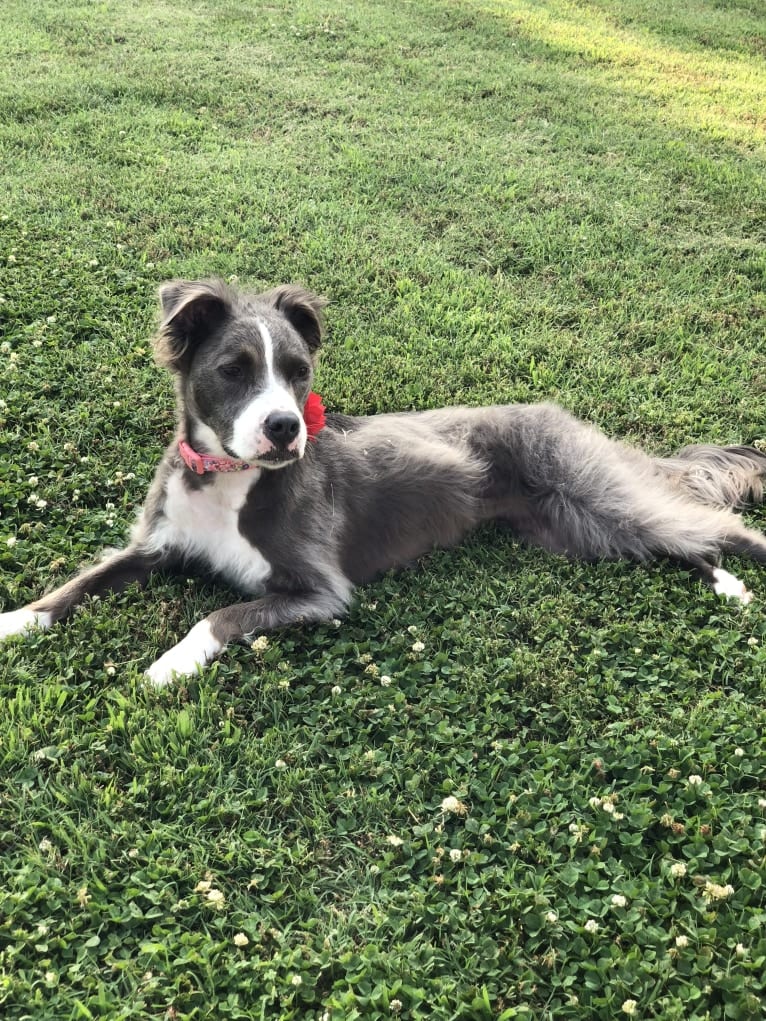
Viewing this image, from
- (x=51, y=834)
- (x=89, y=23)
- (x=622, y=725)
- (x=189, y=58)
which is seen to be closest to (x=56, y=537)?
(x=51, y=834)

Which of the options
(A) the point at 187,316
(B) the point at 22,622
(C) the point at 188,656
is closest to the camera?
(C) the point at 188,656

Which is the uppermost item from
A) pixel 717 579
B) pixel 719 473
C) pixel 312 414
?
pixel 312 414

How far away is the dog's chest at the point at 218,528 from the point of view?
13.9 ft

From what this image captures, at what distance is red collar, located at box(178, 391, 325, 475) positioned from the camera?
162 inches

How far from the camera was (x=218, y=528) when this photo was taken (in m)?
4.25

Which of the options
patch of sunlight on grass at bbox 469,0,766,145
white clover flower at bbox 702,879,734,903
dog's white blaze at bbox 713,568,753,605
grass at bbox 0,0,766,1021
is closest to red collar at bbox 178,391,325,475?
grass at bbox 0,0,766,1021

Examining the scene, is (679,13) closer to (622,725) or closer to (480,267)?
(480,267)

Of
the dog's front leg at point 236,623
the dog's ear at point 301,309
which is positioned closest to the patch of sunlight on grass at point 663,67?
the dog's ear at point 301,309

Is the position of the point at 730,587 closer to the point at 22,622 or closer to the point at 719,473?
the point at 719,473

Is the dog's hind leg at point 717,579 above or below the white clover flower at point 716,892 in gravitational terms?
above

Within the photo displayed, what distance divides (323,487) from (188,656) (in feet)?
3.86

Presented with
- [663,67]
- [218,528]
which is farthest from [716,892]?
[663,67]

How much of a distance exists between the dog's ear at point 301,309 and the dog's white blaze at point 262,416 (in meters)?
0.39

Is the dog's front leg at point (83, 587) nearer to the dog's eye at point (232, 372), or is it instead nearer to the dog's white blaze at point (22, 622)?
the dog's white blaze at point (22, 622)
